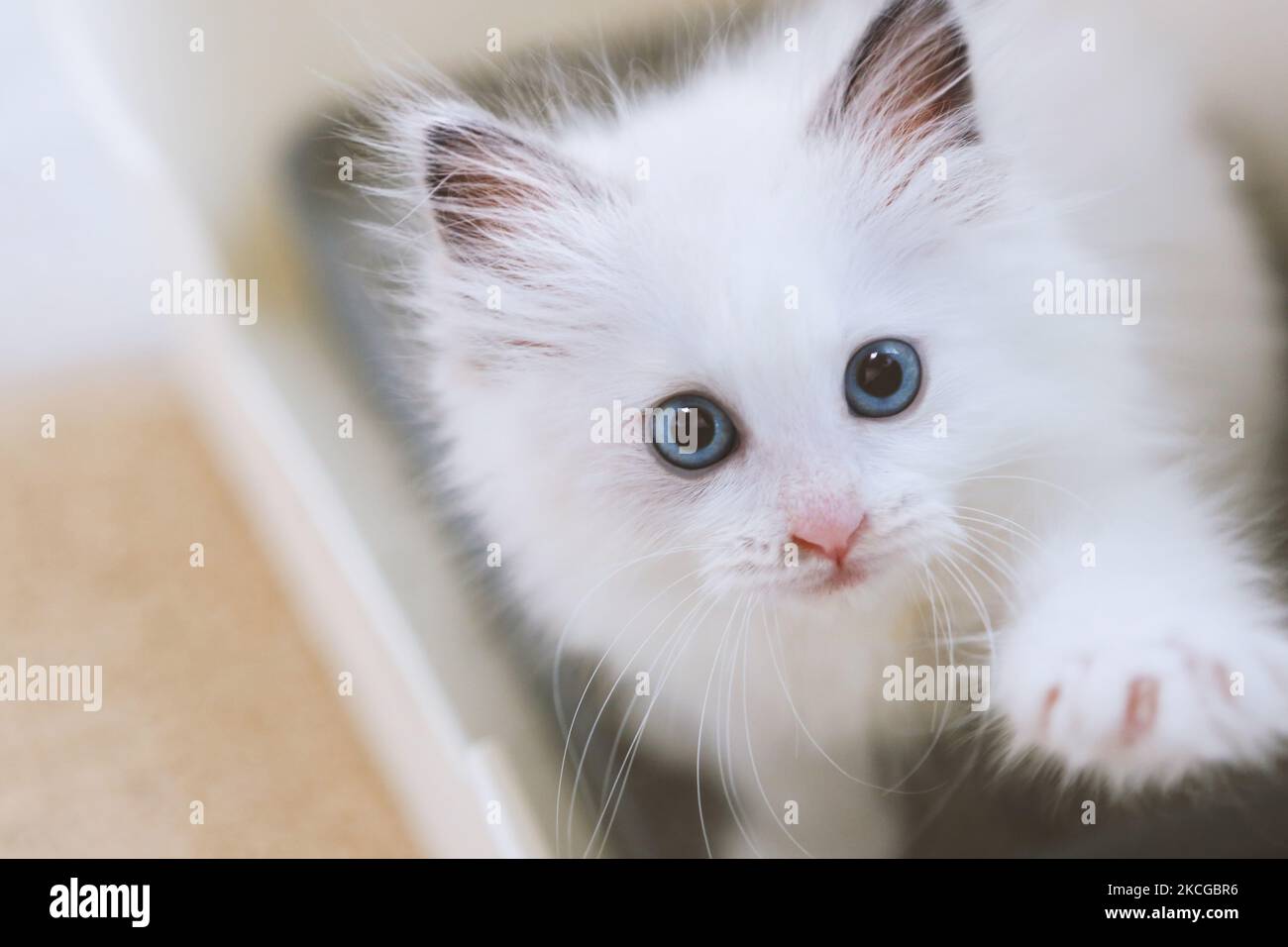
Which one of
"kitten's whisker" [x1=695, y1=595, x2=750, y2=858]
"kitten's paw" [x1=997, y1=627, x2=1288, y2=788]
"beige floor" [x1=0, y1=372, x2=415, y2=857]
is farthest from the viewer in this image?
"beige floor" [x1=0, y1=372, x2=415, y2=857]

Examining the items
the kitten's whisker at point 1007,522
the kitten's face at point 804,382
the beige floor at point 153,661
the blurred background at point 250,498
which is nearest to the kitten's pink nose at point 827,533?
the kitten's face at point 804,382

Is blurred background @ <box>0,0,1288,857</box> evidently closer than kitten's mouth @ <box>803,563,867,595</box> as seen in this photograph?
No

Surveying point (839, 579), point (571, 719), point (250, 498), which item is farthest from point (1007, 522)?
point (250, 498)

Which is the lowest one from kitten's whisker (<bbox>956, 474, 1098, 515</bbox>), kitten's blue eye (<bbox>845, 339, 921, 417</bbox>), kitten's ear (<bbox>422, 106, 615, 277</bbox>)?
kitten's whisker (<bbox>956, 474, 1098, 515</bbox>)

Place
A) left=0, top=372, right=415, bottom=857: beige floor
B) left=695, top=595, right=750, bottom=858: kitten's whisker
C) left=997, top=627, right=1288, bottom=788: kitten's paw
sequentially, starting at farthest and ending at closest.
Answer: left=0, top=372, right=415, bottom=857: beige floor < left=695, top=595, right=750, bottom=858: kitten's whisker < left=997, top=627, right=1288, bottom=788: kitten's paw

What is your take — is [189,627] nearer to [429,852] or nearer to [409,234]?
[429,852]

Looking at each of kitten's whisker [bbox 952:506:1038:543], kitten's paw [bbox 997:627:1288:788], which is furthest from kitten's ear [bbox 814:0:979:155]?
kitten's paw [bbox 997:627:1288:788]

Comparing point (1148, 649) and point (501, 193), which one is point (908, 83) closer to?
point (501, 193)

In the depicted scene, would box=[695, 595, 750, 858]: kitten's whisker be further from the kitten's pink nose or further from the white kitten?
the kitten's pink nose
